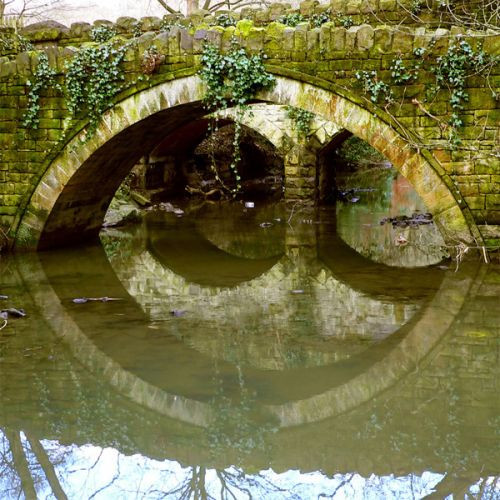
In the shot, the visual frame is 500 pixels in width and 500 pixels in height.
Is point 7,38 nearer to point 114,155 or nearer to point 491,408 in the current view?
point 114,155

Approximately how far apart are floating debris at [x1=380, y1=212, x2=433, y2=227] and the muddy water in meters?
3.70

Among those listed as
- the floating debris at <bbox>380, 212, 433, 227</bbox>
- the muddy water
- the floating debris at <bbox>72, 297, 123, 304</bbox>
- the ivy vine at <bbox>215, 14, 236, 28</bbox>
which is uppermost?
the ivy vine at <bbox>215, 14, 236, 28</bbox>

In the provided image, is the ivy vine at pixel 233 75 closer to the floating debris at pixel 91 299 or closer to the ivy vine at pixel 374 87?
the ivy vine at pixel 374 87

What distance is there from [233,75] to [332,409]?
5332 millimetres

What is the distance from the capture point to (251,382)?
517 centimetres

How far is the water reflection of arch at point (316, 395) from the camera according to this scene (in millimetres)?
4668

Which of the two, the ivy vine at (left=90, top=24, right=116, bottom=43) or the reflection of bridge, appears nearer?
the reflection of bridge

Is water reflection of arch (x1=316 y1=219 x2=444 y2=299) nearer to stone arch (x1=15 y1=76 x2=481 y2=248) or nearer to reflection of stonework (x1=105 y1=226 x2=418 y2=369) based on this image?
reflection of stonework (x1=105 y1=226 x2=418 y2=369)

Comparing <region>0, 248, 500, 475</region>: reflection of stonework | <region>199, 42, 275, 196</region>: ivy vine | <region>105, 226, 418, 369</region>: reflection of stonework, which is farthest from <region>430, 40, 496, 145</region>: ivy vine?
<region>0, 248, 500, 475</region>: reflection of stonework

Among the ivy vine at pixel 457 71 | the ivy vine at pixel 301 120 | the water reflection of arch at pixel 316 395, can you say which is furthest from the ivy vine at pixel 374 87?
the ivy vine at pixel 301 120

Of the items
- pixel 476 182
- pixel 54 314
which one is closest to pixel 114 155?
pixel 54 314

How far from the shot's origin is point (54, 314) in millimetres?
7035

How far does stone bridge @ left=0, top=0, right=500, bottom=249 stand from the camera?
8375 mm

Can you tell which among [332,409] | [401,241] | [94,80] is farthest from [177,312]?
[401,241]
